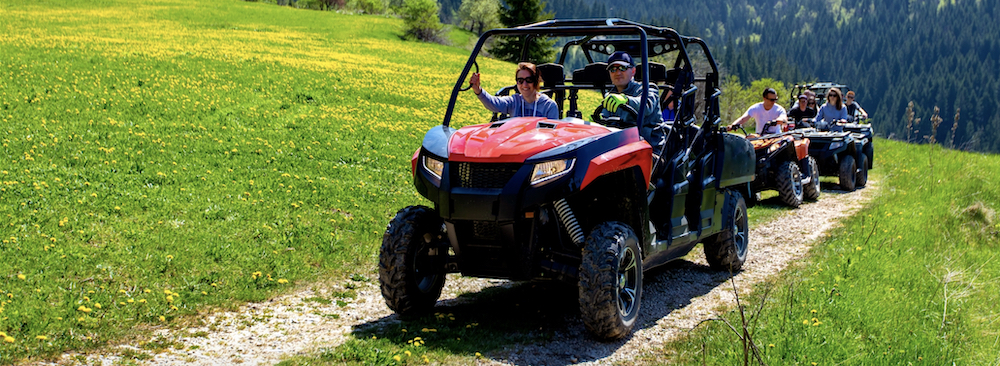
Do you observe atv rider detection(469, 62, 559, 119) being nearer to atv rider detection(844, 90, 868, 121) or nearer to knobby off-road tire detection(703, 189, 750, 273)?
knobby off-road tire detection(703, 189, 750, 273)

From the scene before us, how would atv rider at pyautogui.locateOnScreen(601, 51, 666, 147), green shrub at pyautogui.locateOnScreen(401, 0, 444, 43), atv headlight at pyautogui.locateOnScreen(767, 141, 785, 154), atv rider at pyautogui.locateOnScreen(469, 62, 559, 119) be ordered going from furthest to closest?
green shrub at pyautogui.locateOnScreen(401, 0, 444, 43)
atv headlight at pyautogui.locateOnScreen(767, 141, 785, 154)
atv rider at pyautogui.locateOnScreen(469, 62, 559, 119)
atv rider at pyautogui.locateOnScreen(601, 51, 666, 147)

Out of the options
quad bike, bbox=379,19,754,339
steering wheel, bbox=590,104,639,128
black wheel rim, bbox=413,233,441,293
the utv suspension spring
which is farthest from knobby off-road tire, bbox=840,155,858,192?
black wheel rim, bbox=413,233,441,293

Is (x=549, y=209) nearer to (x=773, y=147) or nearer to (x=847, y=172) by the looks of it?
(x=773, y=147)

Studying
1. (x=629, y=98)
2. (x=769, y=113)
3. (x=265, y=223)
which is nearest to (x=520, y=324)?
(x=629, y=98)

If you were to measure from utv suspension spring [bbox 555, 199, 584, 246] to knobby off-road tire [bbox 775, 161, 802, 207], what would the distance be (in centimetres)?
822

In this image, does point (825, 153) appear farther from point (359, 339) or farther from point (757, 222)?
point (359, 339)

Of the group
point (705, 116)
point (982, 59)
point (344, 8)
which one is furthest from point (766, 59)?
point (705, 116)

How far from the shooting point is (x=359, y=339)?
220 inches

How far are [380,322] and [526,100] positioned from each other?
2.24m

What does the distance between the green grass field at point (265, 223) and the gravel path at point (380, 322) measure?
23 cm

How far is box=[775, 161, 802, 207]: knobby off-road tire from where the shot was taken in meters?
12.9

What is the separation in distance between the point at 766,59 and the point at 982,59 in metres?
57.5

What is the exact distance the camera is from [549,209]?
18.8 feet

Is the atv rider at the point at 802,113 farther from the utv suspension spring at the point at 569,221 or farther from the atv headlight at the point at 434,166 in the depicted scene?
the atv headlight at the point at 434,166
